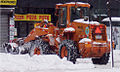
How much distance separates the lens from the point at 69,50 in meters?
16.2

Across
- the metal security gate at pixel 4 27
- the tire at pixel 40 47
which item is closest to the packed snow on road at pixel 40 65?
the tire at pixel 40 47

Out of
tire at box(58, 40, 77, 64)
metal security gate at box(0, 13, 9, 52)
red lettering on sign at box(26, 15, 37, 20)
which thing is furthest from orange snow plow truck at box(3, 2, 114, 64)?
red lettering on sign at box(26, 15, 37, 20)

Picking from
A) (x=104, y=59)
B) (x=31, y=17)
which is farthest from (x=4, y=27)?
(x=31, y=17)

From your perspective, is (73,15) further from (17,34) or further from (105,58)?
(17,34)

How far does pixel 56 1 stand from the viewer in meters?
33.1

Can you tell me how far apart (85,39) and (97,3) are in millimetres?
17654

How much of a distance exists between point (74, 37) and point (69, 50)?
47.7 inches

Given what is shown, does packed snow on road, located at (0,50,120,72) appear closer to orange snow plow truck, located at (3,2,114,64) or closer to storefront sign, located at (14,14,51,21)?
orange snow plow truck, located at (3,2,114,64)

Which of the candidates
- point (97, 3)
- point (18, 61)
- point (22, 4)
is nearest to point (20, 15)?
point (22, 4)

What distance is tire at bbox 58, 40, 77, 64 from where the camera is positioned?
16.2 m

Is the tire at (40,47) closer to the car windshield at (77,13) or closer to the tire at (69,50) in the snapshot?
the tire at (69,50)

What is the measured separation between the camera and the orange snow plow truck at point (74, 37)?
16.5 meters

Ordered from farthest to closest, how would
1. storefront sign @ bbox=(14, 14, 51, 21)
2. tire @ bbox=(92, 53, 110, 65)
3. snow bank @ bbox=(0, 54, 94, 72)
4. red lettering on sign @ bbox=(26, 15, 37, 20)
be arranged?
1. red lettering on sign @ bbox=(26, 15, 37, 20)
2. storefront sign @ bbox=(14, 14, 51, 21)
3. tire @ bbox=(92, 53, 110, 65)
4. snow bank @ bbox=(0, 54, 94, 72)

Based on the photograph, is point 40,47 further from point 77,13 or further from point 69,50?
point 77,13
